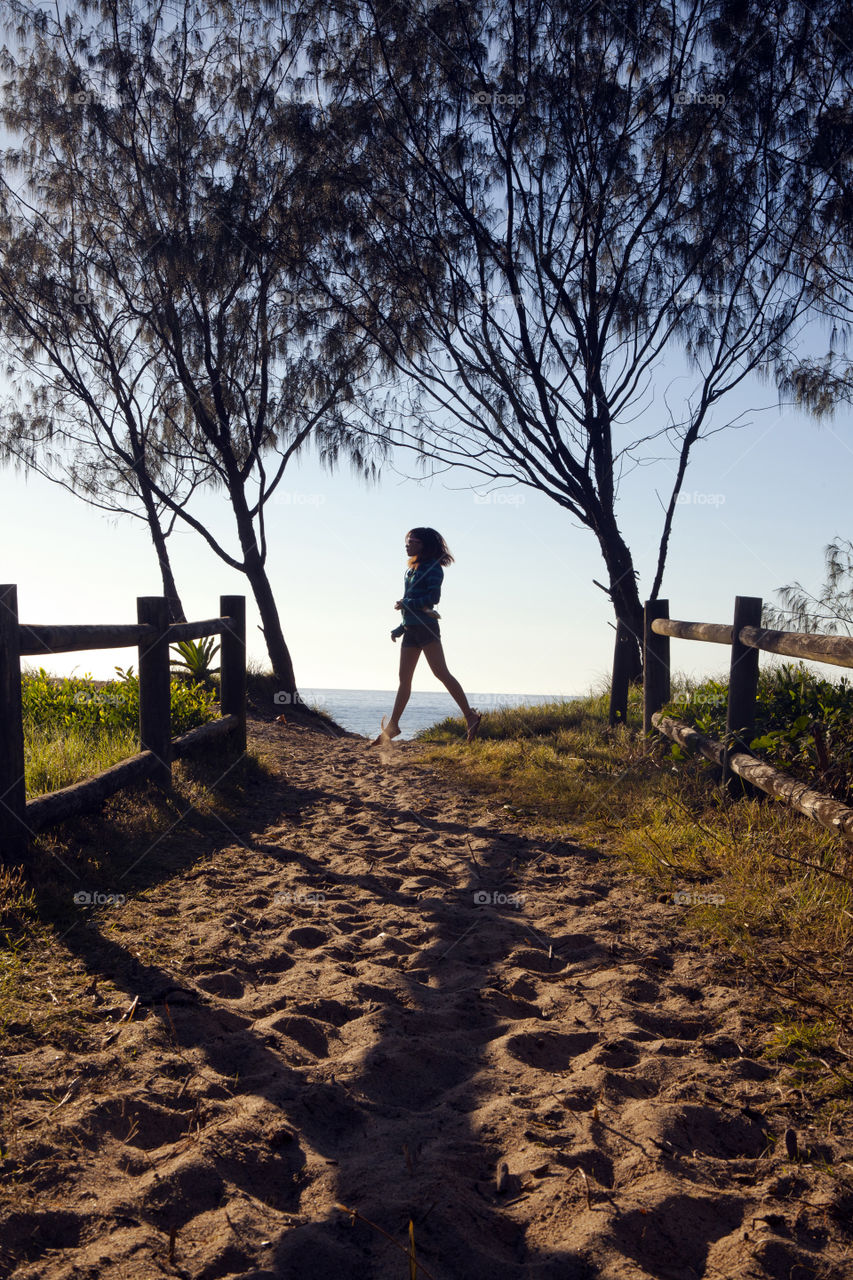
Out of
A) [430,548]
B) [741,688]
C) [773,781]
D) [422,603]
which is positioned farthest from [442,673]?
[773,781]

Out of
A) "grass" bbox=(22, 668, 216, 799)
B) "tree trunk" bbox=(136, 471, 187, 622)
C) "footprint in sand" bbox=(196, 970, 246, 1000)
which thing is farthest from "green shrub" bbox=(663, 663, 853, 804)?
"tree trunk" bbox=(136, 471, 187, 622)

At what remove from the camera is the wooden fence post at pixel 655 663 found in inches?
312

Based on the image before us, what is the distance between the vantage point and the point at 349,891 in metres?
4.39

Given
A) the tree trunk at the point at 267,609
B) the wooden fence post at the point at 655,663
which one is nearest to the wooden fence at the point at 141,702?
the wooden fence post at the point at 655,663

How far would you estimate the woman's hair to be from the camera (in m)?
8.54

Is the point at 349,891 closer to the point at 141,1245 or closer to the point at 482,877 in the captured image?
the point at 482,877

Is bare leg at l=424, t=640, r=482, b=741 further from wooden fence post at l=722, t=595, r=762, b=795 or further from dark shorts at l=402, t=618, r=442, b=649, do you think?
wooden fence post at l=722, t=595, r=762, b=795

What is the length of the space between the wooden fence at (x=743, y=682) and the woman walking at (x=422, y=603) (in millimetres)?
1906

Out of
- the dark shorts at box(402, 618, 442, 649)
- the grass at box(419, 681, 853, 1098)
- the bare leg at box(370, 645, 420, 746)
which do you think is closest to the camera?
the grass at box(419, 681, 853, 1098)

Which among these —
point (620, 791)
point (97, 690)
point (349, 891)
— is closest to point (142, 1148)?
point (349, 891)

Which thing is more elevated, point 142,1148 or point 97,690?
point 97,690

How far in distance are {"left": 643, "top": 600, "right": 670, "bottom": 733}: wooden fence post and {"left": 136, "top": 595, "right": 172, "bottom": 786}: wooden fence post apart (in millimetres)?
4073

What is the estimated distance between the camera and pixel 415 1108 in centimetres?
247

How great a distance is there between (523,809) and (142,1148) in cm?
427
